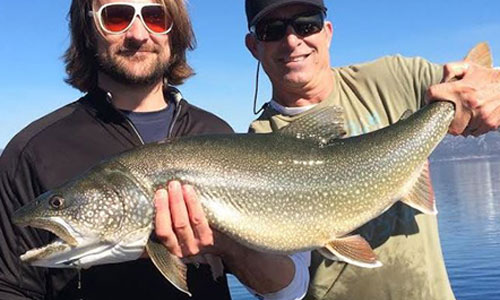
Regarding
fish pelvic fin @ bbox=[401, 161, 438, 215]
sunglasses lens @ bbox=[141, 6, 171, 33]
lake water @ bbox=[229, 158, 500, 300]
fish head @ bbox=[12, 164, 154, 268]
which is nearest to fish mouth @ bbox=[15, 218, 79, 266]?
fish head @ bbox=[12, 164, 154, 268]

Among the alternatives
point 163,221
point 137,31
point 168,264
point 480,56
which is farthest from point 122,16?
point 480,56

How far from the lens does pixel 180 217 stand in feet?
15.8

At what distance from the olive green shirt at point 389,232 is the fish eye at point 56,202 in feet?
8.35

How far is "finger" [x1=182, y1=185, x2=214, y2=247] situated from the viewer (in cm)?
488

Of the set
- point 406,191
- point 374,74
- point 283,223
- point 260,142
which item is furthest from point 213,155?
point 374,74

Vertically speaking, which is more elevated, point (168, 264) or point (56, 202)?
point (56, 202)

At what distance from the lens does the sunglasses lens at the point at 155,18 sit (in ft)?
18.4

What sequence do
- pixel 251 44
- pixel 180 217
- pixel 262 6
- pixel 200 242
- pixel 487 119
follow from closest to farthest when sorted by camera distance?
pixel 180 217
pixel 200 242
pixel 487 119
pixel 262 6
pixel 251 44

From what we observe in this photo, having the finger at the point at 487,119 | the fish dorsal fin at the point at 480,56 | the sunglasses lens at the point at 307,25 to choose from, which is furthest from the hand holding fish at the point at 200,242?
the fish dorsal fin at the point at 480,56

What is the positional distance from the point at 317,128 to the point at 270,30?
1493mm

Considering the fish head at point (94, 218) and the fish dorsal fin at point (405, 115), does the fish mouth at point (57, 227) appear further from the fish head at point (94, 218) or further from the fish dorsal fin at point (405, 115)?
the fish dorsal fin at point (405, 115)

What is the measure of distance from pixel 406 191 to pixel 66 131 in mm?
3227

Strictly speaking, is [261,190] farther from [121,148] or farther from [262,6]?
[262,6]

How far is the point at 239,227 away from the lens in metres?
5.07
